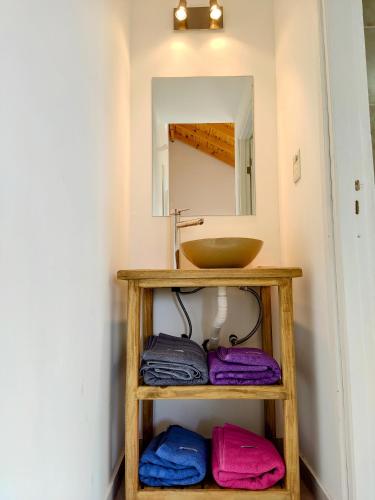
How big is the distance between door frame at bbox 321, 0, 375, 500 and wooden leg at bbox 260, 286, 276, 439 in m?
0.54

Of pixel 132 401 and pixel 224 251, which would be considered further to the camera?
pixel 224 251

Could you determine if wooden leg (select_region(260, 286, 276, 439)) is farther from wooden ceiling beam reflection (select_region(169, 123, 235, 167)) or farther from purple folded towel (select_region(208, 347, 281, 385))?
wooden ceiling beam reflection (select_region(169, 123, 235, 167))

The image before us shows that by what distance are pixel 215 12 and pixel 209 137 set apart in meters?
0.66

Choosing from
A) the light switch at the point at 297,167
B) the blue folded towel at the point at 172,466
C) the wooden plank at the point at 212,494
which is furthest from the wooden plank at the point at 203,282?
the wooden plank at the point at 212,494

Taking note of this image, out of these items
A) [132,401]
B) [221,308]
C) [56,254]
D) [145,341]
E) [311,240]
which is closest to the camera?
[56,254]

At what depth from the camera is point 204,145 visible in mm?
1775

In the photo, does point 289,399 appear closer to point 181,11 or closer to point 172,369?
point 172,369

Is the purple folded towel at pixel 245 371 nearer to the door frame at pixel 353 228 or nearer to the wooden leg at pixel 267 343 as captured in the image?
the door frame at pixel 353 228

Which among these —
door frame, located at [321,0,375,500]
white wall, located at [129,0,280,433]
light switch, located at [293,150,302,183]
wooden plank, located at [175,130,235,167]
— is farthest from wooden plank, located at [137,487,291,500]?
wooden plank, located at [175,130,235,167]

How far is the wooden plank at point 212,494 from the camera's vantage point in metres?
1.14

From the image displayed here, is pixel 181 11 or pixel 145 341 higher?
pixel 181 11

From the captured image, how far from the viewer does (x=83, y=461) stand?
3.05 ft

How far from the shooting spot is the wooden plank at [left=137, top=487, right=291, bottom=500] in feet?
3.73

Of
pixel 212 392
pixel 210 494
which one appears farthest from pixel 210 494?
pixel 212 392
